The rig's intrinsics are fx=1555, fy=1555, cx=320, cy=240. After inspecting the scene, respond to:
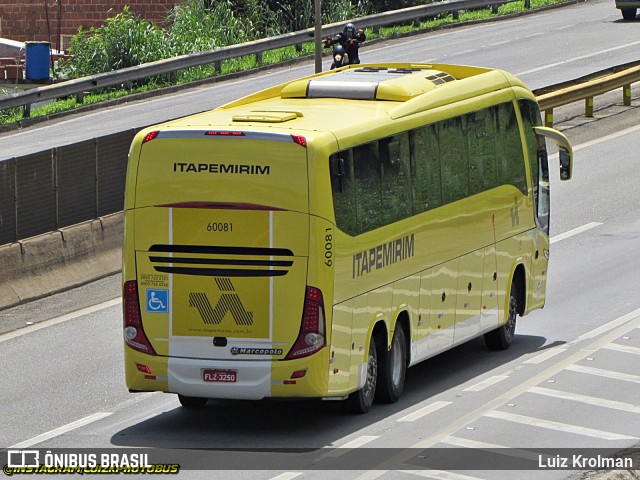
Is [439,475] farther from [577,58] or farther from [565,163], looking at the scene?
[577,58]

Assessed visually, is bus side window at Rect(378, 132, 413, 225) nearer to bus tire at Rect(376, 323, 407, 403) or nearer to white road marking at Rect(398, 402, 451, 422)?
bus tire at Rect(376, 323, 407, 403)

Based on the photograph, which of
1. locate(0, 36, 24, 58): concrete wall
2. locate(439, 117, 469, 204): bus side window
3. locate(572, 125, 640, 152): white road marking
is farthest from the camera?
locate(0, 36, 24, 58): concrete wall

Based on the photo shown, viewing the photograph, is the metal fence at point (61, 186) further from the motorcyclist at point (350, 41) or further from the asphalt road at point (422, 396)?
the motorcyclist at point (350, 41)

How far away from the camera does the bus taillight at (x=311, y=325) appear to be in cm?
1355

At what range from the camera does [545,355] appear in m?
17.2

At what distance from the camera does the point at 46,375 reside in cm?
1661

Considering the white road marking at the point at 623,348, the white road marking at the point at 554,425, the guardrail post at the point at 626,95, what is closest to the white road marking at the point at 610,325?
the white road marking at the point at 623,348

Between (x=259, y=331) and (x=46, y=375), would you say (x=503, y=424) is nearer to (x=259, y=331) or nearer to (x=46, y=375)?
(x=259, y=331)

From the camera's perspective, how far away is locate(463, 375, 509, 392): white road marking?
15.6 meters

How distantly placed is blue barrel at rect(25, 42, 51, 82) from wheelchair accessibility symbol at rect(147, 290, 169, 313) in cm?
3309

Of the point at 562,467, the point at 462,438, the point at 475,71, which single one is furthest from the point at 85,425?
the point at 475,71

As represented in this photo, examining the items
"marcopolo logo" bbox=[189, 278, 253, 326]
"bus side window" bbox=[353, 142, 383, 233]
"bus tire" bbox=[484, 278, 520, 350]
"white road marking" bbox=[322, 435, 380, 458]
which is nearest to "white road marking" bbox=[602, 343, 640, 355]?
"bus tire" bbox=[484, 278, 520, 350]

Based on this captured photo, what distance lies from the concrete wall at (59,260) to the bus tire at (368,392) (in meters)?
6.92

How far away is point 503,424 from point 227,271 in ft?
9.29
